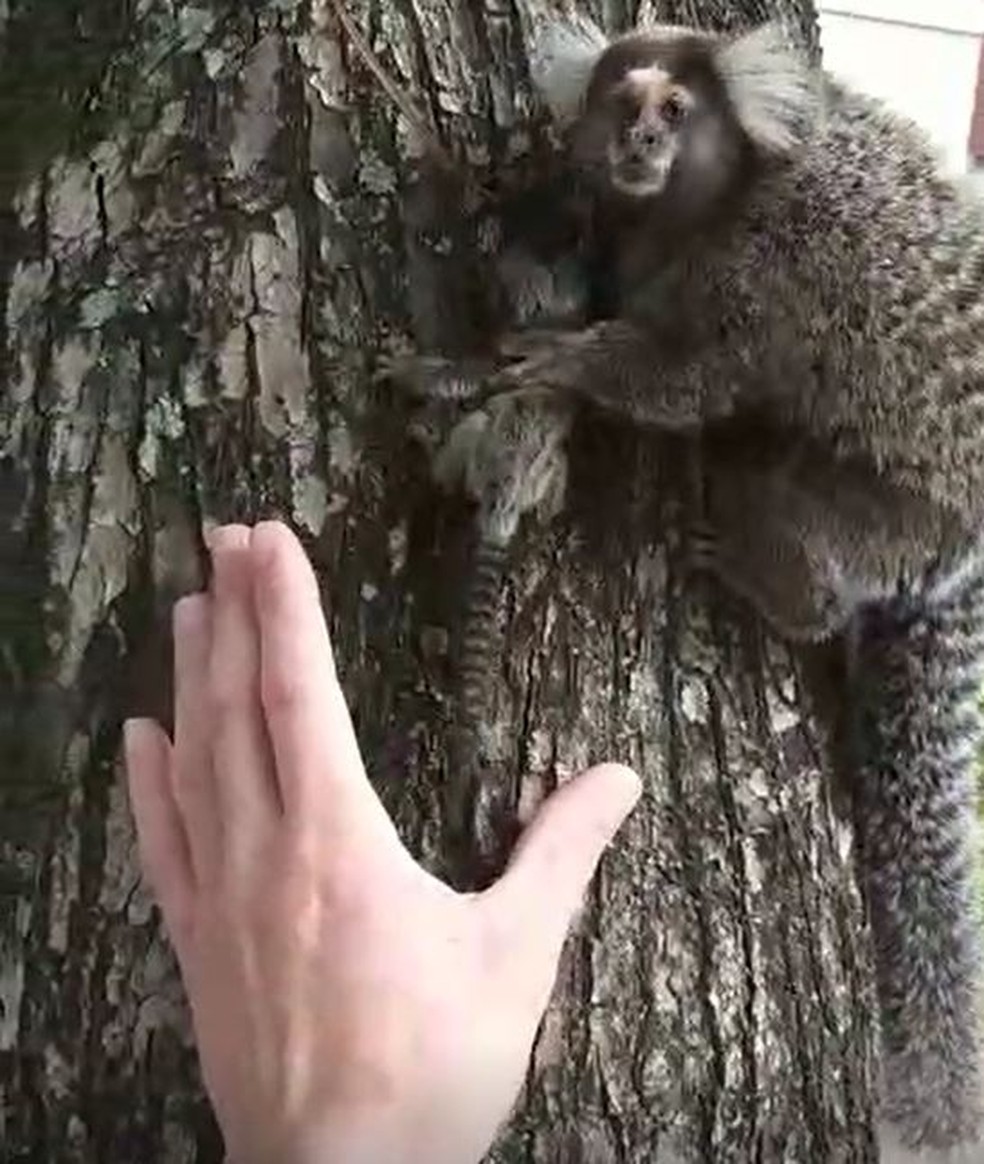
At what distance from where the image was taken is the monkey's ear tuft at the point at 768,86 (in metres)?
1.34

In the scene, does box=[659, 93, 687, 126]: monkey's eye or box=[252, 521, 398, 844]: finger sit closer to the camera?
box=[252, 521, 398, 844]: finger

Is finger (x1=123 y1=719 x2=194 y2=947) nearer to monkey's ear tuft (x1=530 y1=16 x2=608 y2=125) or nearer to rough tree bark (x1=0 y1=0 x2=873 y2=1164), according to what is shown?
rough tree bark (x1=0 y1=0 x2=873 y2=1164)

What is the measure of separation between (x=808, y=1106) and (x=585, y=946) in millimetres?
202

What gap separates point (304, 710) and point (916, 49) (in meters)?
2.66


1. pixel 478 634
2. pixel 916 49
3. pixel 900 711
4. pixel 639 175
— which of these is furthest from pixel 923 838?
pixel 916 49

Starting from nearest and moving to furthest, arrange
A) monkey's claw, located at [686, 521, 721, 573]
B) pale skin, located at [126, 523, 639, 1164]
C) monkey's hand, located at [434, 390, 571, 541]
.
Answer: pale skin, located at [126, 523, 639, 1164], monkey's hand, located at [434, 390, 571, 541], monkey's claw, located at [686, 521, 721, 573]

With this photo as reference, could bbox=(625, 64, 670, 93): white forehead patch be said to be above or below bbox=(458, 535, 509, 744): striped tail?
above

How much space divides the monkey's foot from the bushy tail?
36 cm

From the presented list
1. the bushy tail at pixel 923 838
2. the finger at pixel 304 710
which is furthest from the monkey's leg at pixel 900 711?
the finger at pixel 304 710

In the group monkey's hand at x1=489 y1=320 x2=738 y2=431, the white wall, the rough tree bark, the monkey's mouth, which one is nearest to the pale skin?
the rough tree bark

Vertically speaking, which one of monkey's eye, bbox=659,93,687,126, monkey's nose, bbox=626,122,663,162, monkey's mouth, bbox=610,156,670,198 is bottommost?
monkey's mouth, bbox=610,156,670,198

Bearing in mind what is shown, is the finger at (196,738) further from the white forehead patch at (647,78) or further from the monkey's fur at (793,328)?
the white forehead patch at (647,78)

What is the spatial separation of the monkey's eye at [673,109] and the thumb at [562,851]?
0.42m

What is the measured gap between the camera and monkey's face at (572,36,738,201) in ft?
4.33
